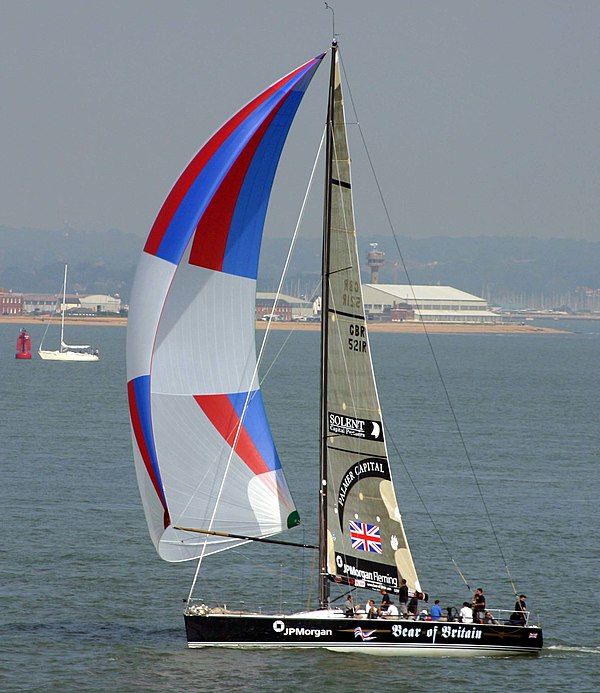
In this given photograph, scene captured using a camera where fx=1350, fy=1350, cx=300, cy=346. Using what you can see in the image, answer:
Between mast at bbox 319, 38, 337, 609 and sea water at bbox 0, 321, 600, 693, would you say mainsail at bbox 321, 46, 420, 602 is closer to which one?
mast at bbox 319, 38, 337, 609

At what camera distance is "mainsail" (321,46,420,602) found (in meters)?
27.3

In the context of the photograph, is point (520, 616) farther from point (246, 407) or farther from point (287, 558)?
point (287, 558)

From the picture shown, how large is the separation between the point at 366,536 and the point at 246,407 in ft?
12.2

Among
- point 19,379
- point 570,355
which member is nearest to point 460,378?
point 19,379

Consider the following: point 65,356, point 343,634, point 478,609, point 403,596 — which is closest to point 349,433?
point 403,596

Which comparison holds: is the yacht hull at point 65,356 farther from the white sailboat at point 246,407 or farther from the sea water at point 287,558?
the white sailboat at point 246,407

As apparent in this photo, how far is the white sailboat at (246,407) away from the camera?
26.6m

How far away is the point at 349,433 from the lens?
1103 inches

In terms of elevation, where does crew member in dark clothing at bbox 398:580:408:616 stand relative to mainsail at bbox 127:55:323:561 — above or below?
below

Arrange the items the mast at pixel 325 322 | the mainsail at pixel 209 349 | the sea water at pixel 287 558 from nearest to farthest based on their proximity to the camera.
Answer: the mainsail at pixel 209 349 < the mast at pixel 325 322 < the sea water at pixel 287 558

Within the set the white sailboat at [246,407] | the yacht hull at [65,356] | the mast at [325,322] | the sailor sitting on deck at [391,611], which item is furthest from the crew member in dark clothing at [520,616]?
the yacht hull at [65,356]

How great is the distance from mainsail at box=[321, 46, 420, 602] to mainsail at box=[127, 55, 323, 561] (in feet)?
3.83

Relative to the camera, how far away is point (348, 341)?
27812 millimetres

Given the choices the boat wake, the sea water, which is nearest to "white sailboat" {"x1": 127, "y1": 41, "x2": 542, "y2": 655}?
the sea water
